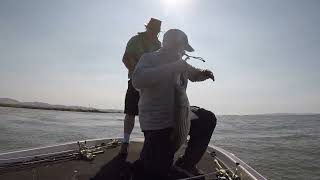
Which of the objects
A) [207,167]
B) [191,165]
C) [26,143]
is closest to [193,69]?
[191,165]

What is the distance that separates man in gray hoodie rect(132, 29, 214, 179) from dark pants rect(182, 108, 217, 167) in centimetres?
53

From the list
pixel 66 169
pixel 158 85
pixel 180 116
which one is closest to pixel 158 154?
pixel 180 116

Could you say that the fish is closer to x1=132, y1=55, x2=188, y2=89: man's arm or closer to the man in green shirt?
x1=132, y1=55, x2=188, y2=89: man's arm

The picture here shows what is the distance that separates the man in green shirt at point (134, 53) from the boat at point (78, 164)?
622 mm

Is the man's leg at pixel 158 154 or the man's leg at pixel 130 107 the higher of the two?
the man's leg at pixel 130 107

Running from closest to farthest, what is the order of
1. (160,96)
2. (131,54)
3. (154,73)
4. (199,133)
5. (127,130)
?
(154,73)
(160,96)
(199,133)
(131,54)
(127,130)

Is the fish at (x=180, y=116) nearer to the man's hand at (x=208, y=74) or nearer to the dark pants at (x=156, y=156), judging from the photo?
the dark pants at (x=156, y=156)

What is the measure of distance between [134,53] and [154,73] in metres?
1.99

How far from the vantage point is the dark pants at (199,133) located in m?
4.25

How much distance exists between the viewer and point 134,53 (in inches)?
218

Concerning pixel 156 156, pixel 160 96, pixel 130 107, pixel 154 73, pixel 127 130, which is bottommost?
pixel 156 156

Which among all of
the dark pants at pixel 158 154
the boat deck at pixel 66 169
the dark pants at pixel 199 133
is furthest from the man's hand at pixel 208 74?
the boat deck at pixel 66 169

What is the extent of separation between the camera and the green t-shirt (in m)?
5.53

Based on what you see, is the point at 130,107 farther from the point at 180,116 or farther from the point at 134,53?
the point at 180,116
